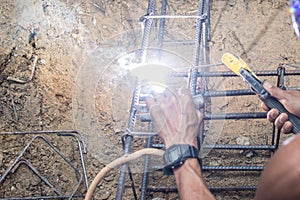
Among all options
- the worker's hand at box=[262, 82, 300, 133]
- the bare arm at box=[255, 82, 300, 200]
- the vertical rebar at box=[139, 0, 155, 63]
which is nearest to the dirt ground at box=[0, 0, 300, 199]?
the vertical rebar at box=[139, 0, 155, 63]

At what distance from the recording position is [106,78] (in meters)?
1.68

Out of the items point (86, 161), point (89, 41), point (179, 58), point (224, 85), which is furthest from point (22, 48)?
point (224, 85)

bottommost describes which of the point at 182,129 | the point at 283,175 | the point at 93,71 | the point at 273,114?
the point at 283,175

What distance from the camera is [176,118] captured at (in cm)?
116

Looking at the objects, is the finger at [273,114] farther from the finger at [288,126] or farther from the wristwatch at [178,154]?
the wristwatch at [178,154]

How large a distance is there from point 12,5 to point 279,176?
5.80 feet

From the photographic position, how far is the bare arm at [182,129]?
44.4 inches

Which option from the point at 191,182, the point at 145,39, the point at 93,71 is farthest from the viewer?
the point at 145,39

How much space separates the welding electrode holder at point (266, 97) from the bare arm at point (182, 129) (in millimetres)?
193

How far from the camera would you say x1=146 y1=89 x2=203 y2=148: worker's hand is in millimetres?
1154

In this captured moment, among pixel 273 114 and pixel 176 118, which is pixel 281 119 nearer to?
pixel 273 114

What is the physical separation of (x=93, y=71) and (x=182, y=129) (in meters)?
0.53

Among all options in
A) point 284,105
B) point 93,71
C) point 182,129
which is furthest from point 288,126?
point 93,71

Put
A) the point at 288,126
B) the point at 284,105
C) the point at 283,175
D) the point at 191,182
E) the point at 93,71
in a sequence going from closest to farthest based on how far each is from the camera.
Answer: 1. the point at 283,175
2. the point at 191,182
3. the point at 288,126
4. the point at 284,105
5. the point at 93,71
